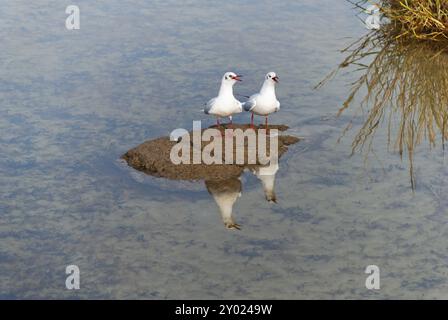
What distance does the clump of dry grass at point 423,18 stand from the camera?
1009cm

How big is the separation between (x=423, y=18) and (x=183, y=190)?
4.47 meters

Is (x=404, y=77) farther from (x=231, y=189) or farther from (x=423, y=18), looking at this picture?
(x=231, y=189)

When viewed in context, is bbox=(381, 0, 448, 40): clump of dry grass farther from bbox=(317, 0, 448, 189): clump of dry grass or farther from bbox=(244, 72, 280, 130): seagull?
bbox=(244, 72, 280, 130): seagull

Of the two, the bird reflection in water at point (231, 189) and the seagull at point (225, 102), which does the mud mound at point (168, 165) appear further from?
the seagull at point (225, 102)

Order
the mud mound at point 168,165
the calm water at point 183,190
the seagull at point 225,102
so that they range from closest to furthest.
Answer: the calm water at point 183,190 → the mud mound at point 168,165 → the seagull at point 225,102

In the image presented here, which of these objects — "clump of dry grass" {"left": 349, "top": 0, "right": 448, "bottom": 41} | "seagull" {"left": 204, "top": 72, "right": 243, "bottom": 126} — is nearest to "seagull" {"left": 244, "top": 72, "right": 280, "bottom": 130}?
"seagull" {"left": 204, "top": 72, "right": 243, "bottom": 126}

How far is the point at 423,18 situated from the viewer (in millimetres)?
10094

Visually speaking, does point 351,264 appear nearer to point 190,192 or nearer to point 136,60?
point 190,192

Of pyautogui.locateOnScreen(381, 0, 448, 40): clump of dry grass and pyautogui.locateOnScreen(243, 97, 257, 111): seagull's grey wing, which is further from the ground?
pyautogui.locateOnScreen(381, 0, 448, 40): clump of dry grass

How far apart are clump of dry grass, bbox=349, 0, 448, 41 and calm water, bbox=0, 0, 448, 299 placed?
0.89 m

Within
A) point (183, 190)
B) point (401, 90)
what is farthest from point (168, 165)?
point (401, 90)

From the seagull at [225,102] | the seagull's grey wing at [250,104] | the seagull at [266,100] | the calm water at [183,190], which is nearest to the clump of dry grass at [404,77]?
the calm water at [183,190]

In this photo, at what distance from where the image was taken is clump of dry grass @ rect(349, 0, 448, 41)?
1009cm

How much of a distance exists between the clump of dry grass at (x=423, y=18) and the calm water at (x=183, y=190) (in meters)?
0.89
